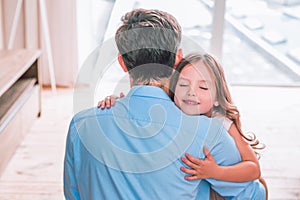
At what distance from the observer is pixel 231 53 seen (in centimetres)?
437

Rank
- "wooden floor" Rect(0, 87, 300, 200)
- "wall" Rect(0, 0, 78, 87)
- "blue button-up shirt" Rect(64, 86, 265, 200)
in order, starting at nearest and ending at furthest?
"blue button-up shirt" Rect(64, 86, 265, 200)
"wooden floor" Rect(0, 87, 300, 200)
"wall" Rect(0, 0, 78, 87)

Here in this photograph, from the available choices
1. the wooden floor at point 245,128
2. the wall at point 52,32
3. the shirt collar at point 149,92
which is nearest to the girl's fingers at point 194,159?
the shirt collar at point 149,92

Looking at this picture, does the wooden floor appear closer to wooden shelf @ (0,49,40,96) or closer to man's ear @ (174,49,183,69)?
wooden shelf @ (0,49,40,96)

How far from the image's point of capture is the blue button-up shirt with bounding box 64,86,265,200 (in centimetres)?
107

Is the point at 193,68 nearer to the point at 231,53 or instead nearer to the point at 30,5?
the point at 30,5

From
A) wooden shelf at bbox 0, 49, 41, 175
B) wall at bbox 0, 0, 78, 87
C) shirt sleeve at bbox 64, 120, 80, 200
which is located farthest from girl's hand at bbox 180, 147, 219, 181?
wall at bbox 0, 0, 78, 87

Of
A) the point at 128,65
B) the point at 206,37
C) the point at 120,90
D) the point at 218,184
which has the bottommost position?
the point at 206,37

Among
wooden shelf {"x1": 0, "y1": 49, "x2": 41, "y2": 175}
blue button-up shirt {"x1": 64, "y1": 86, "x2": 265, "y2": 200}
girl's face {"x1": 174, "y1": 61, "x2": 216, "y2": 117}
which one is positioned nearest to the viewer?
blue button-up shirt {"x1": 64, "y1": 86, "x2": 265, "y2": 200}

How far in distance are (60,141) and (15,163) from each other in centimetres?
38

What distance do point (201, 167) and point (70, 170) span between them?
0.97 ft

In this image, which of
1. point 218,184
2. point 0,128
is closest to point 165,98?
point 218,184

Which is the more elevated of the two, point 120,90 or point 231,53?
point 120,90

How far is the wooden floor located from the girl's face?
1.34 metres

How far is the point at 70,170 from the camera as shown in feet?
3.96
